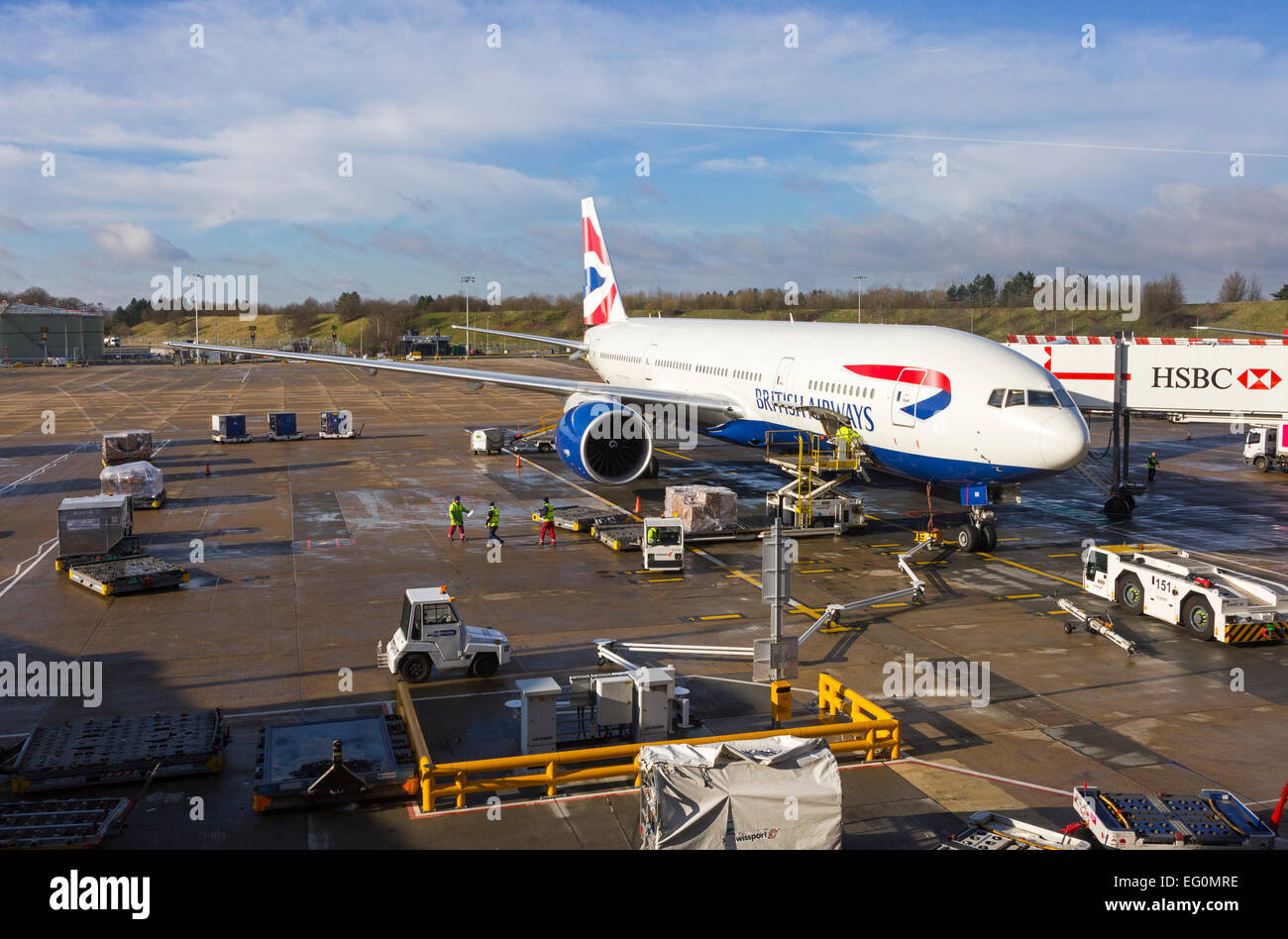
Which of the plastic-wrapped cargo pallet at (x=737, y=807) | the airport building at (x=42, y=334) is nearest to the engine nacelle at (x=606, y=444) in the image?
the plastic-wrapped cargo pallet at (x=737, y=807)

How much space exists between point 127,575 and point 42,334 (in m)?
148

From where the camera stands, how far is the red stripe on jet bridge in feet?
163

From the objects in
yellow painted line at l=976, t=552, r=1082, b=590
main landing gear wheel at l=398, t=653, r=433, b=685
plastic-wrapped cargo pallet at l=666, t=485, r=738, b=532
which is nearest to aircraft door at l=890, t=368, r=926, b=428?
yellow painted line at l=976, t=552, r=1082, b=590

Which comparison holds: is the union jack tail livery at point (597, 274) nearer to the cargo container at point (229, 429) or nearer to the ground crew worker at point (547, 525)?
the cargo container at point (229, 429)

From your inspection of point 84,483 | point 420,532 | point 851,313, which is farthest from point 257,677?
point 851,313

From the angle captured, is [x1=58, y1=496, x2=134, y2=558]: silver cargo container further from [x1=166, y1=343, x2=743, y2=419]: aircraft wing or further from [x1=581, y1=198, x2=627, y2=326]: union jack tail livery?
[x1=581, y1=198, x2=627, y2=326]: union jack tail livery

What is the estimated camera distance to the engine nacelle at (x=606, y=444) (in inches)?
1224

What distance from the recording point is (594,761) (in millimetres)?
14148

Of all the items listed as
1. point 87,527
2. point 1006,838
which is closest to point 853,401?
point 1006,838

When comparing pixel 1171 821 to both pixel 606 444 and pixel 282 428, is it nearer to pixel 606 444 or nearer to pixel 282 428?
pixel 606 444

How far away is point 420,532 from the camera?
29172 millimetres

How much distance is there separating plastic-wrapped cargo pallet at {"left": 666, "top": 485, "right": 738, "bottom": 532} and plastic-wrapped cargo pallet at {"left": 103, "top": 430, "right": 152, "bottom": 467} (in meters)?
24.8

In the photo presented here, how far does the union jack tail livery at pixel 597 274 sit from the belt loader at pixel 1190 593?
104ft
